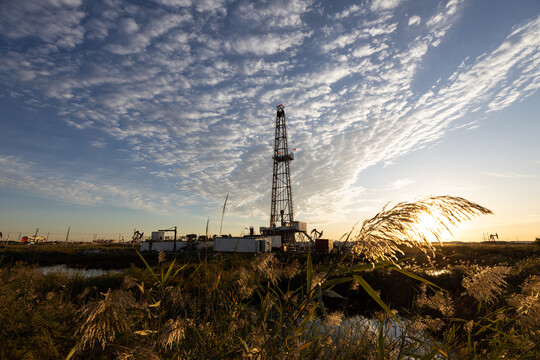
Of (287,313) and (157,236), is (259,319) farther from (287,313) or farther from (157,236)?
(157,236)

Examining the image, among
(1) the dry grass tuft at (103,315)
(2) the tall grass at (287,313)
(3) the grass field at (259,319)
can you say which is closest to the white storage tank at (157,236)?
(3) the grass field at (259,319)

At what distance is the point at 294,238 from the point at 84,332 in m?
50.5

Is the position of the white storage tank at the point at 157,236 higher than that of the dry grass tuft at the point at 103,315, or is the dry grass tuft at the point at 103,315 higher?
the white storage tank at the point at 157,236

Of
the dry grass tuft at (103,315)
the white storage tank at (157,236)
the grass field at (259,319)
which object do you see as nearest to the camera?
the dry grass tuft at (103,315)

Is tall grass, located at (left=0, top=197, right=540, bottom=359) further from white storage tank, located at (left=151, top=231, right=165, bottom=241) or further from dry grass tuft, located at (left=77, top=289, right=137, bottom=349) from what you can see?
white storage tank, located at (left=151, top=231, right=165, bottom=241)

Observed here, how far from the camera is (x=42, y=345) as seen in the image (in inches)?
191

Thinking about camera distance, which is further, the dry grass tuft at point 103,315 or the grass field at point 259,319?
the grass field at point 259,319

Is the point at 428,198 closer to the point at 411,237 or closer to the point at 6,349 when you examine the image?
the point at 411,237

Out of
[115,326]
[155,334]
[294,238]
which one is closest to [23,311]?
[155,334]

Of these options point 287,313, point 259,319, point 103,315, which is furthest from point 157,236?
point 287,313

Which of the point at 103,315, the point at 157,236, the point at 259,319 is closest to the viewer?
the point at 103,315

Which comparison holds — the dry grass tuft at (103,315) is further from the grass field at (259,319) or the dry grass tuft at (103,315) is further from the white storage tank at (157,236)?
the white storage tank at (157,236)

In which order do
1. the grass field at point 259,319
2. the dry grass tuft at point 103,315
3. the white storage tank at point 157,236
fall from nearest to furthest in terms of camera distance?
the dry grass tuft at point 103,315 < the grass field at point 259,319 < the white storage tank at point 157,236

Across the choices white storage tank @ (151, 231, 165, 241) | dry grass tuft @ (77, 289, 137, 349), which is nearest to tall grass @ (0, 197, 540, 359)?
dry grass tuft @ (77, 289, 137, 349)
